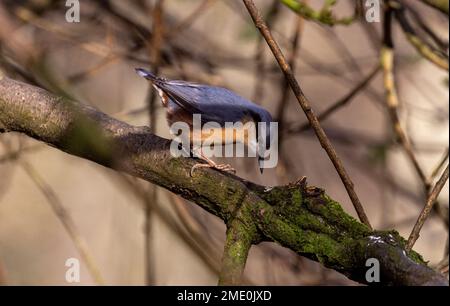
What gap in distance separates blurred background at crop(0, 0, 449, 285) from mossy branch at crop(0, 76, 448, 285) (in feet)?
0.41

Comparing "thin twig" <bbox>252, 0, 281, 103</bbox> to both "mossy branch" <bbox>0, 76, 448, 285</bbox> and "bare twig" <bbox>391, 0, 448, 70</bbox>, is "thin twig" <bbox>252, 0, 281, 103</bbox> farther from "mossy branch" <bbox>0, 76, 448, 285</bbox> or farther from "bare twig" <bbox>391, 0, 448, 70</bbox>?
"mossy branch" <bbox>0, 76, 448, 285</bbox>

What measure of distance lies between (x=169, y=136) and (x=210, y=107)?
2157 mm

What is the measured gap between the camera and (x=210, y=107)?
183cm

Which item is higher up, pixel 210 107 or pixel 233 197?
pixel 210 107

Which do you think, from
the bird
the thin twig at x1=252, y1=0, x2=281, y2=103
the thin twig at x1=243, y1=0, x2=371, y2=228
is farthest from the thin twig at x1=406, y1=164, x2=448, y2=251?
the thin twig at x1=252, y1=0, x2=281, y2=103

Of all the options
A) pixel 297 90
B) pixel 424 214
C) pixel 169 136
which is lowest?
pixel 424 214

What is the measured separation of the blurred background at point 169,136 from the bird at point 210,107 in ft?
1.08

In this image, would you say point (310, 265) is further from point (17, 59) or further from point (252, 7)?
point (252, 7)

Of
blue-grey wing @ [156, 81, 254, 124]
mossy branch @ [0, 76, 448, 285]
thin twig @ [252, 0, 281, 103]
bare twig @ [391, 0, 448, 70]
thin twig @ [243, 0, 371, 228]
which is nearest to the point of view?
mossy branch @ [0, 76, 448, 285]

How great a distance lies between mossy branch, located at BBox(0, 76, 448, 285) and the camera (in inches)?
51.5

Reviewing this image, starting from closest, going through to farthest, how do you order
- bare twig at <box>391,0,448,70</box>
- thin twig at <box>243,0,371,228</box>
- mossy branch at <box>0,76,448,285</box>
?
mossy branch at <box>0,76,448,285</box> → thin twig at <box>243,0,371,228</box> → bare twig at <box>391,0,448,70</box>

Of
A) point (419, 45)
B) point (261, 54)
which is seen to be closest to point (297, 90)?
point (419, 45)

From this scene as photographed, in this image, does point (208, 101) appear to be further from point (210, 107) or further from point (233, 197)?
point (233, 197)

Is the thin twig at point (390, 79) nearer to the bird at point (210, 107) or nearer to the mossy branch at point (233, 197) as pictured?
the bird at point (210, 107)
